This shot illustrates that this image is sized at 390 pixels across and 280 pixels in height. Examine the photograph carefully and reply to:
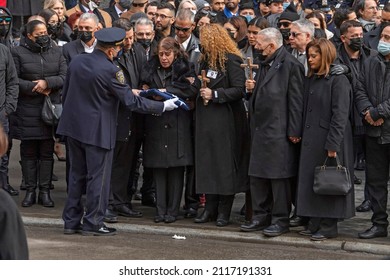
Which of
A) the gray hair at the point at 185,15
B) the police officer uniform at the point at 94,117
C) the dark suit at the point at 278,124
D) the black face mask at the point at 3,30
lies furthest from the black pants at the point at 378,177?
the black face mask at the point at 3,30

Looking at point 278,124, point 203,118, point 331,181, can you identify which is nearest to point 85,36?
point 203,118

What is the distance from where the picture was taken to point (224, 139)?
1142cm

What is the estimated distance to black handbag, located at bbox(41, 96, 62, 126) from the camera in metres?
12.2

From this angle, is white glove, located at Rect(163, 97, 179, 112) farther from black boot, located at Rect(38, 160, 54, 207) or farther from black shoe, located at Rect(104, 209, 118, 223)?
black boot, located at Rect(38, 160, 54, 207)

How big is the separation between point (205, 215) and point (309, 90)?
1902 millimetres

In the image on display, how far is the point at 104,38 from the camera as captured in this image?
34.9 feet

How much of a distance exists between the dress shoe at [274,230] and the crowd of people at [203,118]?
43 mm

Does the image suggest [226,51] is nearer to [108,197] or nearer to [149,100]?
[149,100]

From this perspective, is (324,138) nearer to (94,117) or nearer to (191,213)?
(191,213)

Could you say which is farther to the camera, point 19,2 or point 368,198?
point 19,2

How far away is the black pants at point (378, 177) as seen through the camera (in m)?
11.0

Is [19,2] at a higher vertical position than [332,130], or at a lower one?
→ higher
